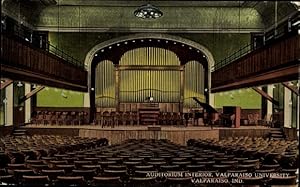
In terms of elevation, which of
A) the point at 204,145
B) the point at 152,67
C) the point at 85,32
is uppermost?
the point at 85,32

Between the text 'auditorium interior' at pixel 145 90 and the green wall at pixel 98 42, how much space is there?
0.05 metres

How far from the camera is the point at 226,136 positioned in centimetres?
1669

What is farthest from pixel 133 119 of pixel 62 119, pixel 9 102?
pixel 9 102

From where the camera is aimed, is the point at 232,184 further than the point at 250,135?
No

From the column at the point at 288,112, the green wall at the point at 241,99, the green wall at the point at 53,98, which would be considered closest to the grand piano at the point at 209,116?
the green wall at the point at 241,99

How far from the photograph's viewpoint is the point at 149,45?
2450 cm

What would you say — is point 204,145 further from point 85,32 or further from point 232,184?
point 85,32

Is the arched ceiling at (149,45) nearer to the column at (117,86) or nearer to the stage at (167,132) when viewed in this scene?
the column at (117,86)

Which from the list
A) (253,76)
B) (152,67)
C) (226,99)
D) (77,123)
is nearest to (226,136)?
(253,76)

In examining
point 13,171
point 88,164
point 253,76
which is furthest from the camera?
point 253,76

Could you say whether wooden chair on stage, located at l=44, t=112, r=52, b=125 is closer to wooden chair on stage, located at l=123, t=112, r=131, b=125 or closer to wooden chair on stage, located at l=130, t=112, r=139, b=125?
wooden chair on stage, located at l=123, t=112, r=131, b=125

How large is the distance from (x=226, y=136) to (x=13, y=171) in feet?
34.5

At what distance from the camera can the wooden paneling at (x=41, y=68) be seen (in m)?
10.8

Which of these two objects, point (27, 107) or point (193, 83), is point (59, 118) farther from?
point (193, 83)
